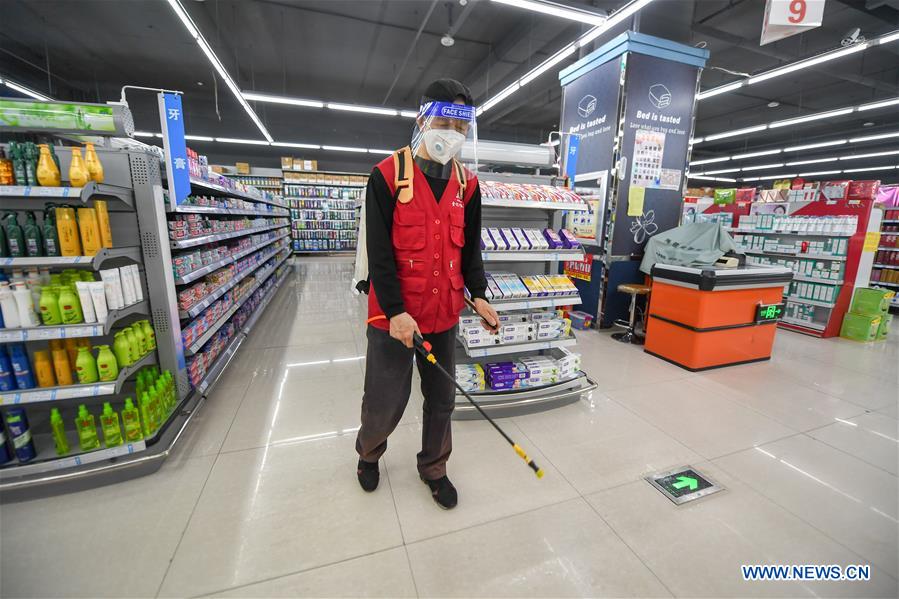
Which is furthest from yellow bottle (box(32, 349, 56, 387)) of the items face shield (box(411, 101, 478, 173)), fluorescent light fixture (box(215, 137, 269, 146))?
fluorescent light fixture (box(215, 137, 269, 146))

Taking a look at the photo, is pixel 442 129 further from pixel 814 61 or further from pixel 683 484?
pixel 814 61

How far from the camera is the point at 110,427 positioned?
1.95 metres

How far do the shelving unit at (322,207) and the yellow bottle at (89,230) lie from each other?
11.7m

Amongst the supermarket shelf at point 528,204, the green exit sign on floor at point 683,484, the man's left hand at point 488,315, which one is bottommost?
the green exit sign on floor at point 683,484

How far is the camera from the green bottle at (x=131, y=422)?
2.00 meters

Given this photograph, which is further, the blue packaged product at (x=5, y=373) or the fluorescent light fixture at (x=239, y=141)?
the fluorescent light fixture at (x=239, y=141)

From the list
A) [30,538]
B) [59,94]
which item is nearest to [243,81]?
[59,94]

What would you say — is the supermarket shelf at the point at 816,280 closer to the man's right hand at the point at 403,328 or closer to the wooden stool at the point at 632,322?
the wooden stool at the point at 632,322

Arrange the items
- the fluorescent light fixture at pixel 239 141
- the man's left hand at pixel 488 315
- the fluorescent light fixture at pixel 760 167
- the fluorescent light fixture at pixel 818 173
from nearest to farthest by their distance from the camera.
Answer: the man's left hand at pixel 488 315 < the fluorescent light fixture at pixel 239 141 < the fluorescent light fixture at pixel 760 167 < the fluorescent light fixture at pixel 818 173

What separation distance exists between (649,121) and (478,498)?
4.96 m

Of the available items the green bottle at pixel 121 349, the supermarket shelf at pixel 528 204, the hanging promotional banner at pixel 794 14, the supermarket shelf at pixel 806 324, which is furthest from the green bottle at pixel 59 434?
the supermarket shelf at pixel 806 324

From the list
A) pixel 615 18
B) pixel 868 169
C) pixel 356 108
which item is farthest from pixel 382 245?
pixel 868 169

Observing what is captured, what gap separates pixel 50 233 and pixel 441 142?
2.05m

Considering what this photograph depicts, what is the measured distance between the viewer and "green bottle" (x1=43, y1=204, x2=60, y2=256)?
186cm
